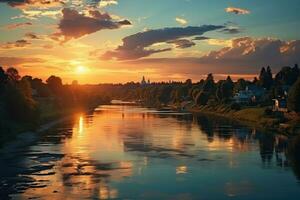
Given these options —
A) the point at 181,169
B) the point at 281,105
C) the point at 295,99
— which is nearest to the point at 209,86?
the point at 281,105

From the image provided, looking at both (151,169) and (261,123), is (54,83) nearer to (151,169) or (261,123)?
(261,123)

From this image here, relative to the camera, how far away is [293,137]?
6031cm

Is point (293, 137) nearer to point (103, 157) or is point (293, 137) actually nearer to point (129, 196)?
point (103, 157)

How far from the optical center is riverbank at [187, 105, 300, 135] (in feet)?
221

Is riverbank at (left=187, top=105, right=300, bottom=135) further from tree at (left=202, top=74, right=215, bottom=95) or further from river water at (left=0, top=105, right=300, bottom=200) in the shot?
tree at (left=202, top=74, right=215, bottom=95)

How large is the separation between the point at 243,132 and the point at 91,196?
46.5 meters

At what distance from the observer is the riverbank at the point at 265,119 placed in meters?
67.3

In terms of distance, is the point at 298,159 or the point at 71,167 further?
the point at 298,159

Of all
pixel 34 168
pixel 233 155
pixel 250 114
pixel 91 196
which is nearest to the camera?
pixel 91 196

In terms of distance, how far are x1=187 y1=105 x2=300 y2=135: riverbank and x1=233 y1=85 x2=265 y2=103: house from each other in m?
11.3

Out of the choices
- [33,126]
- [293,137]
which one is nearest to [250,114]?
[293,137]

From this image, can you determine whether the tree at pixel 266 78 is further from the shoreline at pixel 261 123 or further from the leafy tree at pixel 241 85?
the shoreline at pixel 261 123

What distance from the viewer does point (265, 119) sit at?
81062 mm

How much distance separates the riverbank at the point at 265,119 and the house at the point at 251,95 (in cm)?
1133
